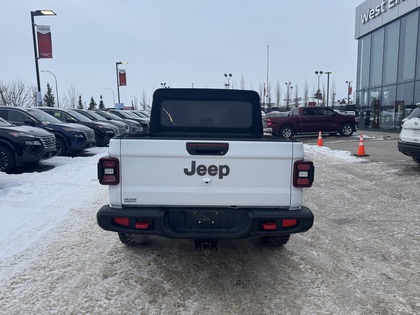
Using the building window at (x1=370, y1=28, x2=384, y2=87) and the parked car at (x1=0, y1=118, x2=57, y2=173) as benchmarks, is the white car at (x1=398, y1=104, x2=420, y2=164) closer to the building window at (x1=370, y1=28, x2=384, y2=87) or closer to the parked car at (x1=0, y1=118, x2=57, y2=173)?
the parked car at (x1=0, y1=118, x2=57, y2=173)

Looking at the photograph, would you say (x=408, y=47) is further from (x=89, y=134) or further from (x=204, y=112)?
(x=204, y=112)

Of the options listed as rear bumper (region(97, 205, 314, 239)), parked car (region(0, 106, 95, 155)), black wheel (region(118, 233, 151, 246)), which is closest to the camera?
rear bumper (region(97, 205, 314, 239))

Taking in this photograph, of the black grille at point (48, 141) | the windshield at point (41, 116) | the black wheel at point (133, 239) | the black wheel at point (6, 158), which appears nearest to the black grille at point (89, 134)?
the windshield at point (41, 116)

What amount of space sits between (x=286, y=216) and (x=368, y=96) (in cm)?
2677

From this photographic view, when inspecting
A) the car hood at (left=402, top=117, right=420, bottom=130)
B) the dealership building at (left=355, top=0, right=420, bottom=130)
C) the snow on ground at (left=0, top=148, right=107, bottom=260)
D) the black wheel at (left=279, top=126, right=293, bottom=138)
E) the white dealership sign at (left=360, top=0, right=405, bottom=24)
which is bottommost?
the snow on ground at (left=0, top=148, right=107, bottom=260)

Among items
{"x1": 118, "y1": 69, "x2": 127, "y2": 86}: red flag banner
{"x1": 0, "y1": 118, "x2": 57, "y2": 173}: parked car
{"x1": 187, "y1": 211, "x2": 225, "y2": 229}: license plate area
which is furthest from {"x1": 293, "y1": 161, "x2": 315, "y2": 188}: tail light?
{"x1": 118, "y1": 69, "x2": 127, "y2": 86}: red flag banner

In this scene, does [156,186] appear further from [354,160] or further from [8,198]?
[354,160]

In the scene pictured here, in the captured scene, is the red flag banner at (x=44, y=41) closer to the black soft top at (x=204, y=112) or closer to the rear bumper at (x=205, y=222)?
the black soft top at (x=204, y=112)

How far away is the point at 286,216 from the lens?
361 cm

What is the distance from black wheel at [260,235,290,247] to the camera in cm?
458

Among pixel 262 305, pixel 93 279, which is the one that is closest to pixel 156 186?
pixel 93 279

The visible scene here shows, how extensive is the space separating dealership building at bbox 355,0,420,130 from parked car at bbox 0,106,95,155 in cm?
1835

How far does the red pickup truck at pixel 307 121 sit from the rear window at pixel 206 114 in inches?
621

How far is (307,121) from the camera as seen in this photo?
21.2 m
